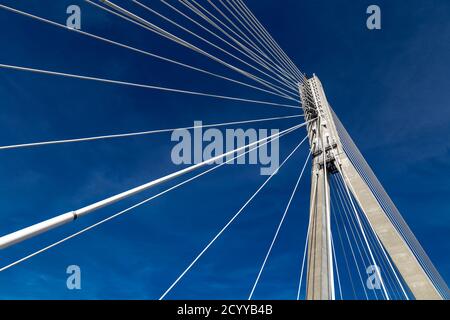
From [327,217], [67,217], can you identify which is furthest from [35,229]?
[327,217]

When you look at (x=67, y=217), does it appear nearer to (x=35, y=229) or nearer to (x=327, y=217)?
(x=35, y=229)

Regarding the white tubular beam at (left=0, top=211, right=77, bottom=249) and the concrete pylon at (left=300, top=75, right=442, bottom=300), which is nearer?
the white tubular beam at (left=0, top=211, right=77, bottom=249)

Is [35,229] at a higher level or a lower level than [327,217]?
higher

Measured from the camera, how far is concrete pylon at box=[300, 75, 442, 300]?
8.07 meters

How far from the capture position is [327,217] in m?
8.99

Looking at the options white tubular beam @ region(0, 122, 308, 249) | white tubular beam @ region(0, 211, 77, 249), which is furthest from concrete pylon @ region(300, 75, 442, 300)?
white tubular beam @ region(0, 211, 77, 249)

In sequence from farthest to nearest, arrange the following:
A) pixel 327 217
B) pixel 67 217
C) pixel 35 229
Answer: pixel 327 217, pixel 67 217, pixel 35 229

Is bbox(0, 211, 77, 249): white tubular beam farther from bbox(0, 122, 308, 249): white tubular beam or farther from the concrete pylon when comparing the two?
the concrete pylon
